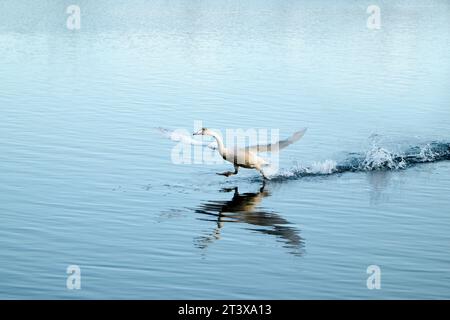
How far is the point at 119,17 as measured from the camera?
54.8 m

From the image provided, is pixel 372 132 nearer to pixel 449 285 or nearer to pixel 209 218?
pixel 209 218

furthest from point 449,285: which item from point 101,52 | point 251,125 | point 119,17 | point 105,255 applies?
point 119,17

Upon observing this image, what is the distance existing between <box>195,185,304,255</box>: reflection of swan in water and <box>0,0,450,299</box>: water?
55 millimetres

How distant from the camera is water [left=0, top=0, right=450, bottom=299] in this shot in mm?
16578

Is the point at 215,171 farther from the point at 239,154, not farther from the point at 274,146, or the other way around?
the point at 274,146

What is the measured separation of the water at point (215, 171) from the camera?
54.4 ft

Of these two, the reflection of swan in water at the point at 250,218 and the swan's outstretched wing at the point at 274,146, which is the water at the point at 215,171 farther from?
the swan's outstretched wing at the point at 274,146

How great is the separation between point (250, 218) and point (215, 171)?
3.81m

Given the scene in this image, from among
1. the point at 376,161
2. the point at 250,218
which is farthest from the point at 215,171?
the point at 376,161

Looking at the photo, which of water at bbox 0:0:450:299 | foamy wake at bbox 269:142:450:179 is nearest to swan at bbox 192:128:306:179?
water at bbox 0:0:450:299

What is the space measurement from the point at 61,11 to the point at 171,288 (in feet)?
139

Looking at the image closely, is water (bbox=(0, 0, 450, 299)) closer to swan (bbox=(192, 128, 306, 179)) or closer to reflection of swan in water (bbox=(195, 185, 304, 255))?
reflection of swan in water (bbox=(195, 185, 304, 255))

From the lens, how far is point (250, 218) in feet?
65.6

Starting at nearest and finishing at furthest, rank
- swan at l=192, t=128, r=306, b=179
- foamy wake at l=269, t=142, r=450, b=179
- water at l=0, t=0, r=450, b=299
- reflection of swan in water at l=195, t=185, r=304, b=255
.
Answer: water at l=0, t=0, r=450, b=299 → reflection of swan in water at l=195, t=185, r=304, b=255 → swan at l=192, t=128, r=306, b=179 → foamy wake at l=269, t=142, r=450, b=179
